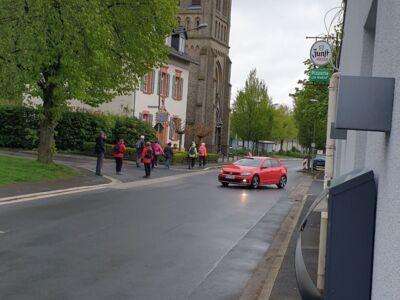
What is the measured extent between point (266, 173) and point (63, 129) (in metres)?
17.1

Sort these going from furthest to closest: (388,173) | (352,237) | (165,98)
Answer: (165,98), (352,237), (388,173)

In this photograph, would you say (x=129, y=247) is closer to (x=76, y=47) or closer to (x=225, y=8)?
(x=76, y=47)

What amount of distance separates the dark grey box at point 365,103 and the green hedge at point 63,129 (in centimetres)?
3500

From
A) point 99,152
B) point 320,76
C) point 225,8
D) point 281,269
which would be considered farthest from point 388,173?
point 225,8

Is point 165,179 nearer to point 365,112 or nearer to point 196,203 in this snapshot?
point 196,203

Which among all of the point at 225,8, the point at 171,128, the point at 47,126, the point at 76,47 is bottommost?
the point at 47,126

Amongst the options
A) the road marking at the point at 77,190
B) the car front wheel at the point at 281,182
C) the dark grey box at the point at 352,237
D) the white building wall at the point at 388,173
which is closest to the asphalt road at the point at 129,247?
the road marking at the point at 77,190

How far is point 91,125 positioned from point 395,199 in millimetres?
37627

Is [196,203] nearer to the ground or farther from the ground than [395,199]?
nearer to the ground

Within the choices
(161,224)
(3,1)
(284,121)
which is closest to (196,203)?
(161,224)

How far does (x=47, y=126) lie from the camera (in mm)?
24469

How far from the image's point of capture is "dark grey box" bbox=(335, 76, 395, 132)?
10.7ft

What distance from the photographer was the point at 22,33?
1742 centimetres

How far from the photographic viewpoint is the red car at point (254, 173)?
1014 inches
